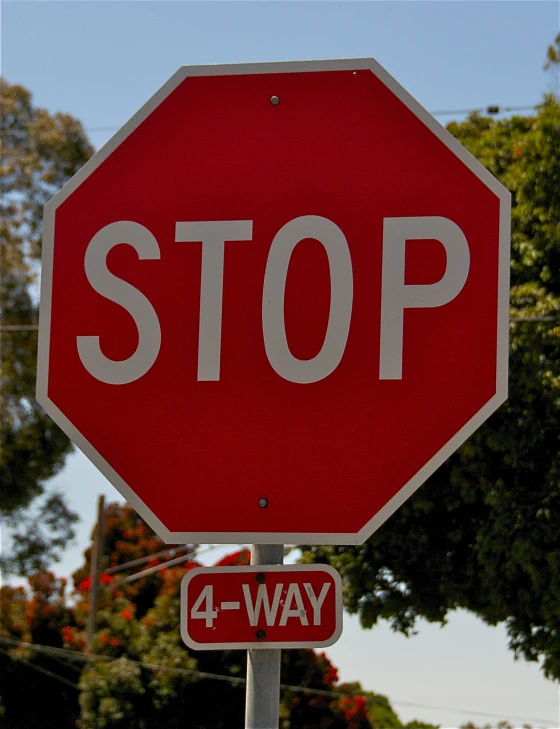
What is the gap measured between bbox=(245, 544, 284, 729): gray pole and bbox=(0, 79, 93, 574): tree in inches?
809

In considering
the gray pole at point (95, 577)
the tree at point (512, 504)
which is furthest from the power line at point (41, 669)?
the tree at point (512, 504)

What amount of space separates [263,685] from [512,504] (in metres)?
8.86

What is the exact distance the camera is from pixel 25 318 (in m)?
21.9

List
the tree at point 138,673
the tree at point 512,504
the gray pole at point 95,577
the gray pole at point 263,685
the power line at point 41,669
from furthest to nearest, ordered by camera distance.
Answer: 1. the power line at point 41,669
2. the gray pole at point 95,577
3. the tree at point 138,673
4. the tree at point 512,504
5. the gray pole at point 263,685

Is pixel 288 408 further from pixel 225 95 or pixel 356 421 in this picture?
pixel 225 95

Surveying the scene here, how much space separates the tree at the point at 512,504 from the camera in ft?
33.8

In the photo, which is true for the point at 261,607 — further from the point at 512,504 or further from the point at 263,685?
the point at 512,504

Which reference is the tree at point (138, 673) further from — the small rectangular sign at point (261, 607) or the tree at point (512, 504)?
the small rectangular sign at point (261, 607)

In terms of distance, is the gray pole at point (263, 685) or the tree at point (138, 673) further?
the tree at point (138, 673)

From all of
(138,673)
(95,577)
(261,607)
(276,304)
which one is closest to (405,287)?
(276,304)

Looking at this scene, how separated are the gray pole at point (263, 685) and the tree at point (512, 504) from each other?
8.61 m

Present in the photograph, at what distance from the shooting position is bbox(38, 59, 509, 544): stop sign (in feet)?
6.10

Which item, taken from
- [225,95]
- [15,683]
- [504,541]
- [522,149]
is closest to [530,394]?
[504,541]

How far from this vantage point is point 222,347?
75.9 inches
